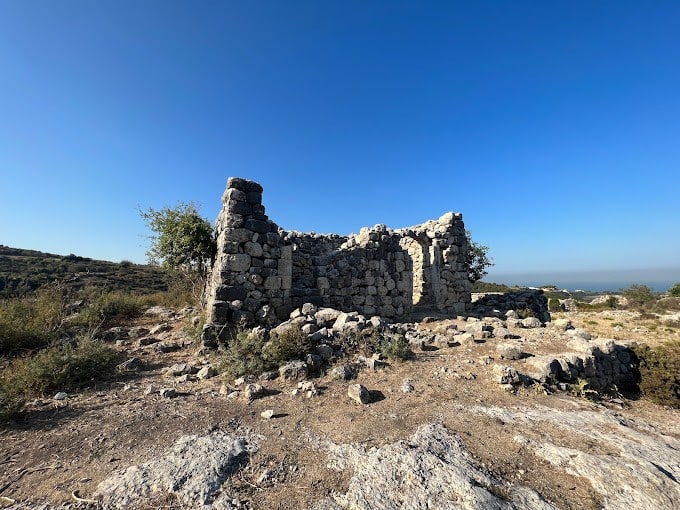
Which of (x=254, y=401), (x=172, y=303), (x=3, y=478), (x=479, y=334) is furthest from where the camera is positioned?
(x=172, y=303)

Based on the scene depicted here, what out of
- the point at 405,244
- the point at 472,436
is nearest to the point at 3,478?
the point at 472,436

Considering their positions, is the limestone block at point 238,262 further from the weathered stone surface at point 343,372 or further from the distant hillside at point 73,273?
the distant hillside at point 73,273

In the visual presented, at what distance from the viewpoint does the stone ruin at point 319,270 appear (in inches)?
300

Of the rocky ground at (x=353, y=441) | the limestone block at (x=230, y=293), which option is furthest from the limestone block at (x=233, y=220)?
the rocky ground at (x=353, y=441)

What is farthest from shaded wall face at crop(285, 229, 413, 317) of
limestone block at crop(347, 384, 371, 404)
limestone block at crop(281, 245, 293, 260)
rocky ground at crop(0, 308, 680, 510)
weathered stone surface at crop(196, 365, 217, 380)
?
limestone block at crop(347, 384, 371, 404)

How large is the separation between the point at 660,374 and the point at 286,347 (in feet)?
23.5

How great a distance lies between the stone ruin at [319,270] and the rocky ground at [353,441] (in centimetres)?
204

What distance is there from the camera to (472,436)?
11.9 ft

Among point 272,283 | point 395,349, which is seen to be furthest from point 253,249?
point 395,349

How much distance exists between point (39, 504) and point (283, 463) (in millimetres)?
2023

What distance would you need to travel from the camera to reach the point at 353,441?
3.49 m

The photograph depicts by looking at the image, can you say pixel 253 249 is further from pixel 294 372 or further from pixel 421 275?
pixel 421 275

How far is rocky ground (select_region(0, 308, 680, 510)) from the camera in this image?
271cm

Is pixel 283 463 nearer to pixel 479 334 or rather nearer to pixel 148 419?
pixel 148 419
